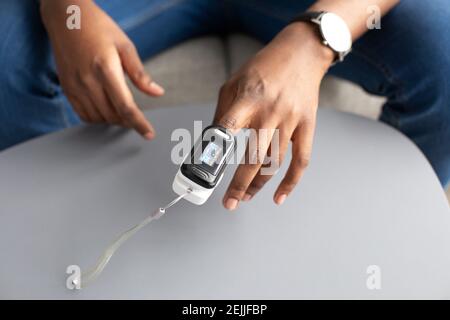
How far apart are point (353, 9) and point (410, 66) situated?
13 centimetres

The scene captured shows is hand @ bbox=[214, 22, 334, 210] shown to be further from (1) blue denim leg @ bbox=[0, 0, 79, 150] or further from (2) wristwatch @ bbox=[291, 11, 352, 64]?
(1) blue denim leg @ bbox=[0, 0, 79, 150]

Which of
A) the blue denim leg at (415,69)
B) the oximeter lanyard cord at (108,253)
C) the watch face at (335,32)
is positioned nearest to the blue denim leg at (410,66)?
the blue denim leg at (415,69)

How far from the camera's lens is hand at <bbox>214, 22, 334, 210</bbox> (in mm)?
543

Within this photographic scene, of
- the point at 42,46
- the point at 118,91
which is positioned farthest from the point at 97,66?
the point at 42,46

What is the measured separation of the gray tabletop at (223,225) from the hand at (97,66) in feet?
0.13

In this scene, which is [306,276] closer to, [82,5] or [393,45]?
[393,45]

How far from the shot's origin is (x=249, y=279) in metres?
0.55

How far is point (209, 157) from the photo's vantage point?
20.3 inches

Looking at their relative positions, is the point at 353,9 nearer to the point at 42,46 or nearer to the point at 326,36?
the point at 326,36

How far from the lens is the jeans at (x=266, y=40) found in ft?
2.27

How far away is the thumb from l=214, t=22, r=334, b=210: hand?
0.12m

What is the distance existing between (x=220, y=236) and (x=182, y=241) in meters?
0.05
